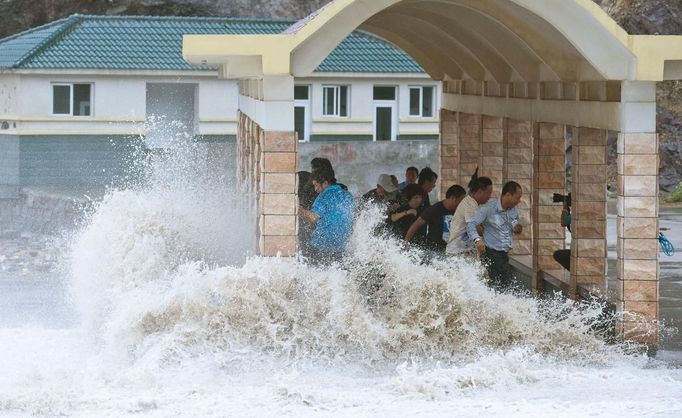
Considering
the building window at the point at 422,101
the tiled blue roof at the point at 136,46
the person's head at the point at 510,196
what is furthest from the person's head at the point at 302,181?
the building window at the point at 422,101

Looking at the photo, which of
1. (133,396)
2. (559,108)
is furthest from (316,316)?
(559,108)

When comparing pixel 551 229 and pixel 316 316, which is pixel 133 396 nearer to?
pixel 316 316

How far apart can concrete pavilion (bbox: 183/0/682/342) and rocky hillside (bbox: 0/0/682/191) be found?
21.8 metres

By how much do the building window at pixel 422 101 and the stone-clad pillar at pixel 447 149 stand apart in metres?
19.2

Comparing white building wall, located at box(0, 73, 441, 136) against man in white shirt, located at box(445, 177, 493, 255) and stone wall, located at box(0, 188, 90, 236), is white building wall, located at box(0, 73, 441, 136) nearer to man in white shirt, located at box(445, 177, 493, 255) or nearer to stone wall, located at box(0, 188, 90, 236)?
stone wall, located at box(0, 188, 90, 236)

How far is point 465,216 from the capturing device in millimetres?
14039

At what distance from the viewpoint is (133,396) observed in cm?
1072

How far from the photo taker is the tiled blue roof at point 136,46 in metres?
35.7

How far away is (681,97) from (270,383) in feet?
100

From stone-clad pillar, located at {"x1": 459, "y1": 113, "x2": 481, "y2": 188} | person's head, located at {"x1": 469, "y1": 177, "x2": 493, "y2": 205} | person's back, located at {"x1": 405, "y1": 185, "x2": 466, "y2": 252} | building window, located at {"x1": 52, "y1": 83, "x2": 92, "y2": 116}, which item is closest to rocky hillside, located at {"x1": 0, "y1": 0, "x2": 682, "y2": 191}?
building window, located at {"x1": 52, "y1": 83, "x2": 92, "y2": 116}

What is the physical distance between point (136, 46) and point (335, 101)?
6.38 m

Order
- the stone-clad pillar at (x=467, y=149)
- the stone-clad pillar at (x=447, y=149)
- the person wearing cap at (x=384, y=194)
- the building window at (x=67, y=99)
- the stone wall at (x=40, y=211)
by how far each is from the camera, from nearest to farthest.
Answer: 1. the person wearing cap at (x=384, y=194)
2. the stone-clad pillar at (x=467, y=149)
3. the stone-clad pillar at (x=447, y=149)
4. the stone wall at (x=40, y=211)
5. the building window at (x=67, y=99)

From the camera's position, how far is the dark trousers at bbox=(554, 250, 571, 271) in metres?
14.9

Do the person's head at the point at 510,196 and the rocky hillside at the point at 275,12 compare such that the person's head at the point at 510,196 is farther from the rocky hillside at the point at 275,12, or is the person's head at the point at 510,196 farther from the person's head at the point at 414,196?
the rocky hillside at the point at 275,12
